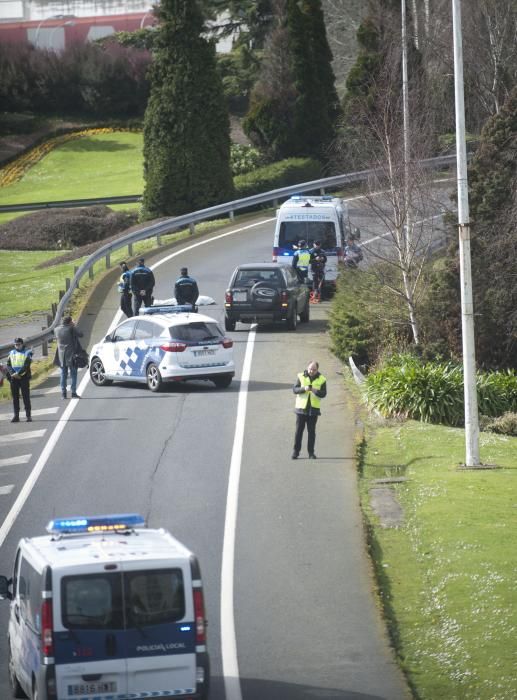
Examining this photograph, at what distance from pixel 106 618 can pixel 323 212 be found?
28107 mm

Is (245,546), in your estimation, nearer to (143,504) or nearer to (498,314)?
(143,504)

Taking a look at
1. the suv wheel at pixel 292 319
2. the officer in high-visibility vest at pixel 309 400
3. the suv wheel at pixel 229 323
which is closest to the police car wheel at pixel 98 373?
the suv wheel at pixel 229 323

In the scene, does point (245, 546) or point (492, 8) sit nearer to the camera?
point (245, 546)

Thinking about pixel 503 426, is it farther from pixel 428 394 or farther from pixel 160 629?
pixel 160 629

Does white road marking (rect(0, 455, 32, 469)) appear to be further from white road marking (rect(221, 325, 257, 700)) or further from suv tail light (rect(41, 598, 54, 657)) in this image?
suv tail light (rect(41, 598, 54, 657))

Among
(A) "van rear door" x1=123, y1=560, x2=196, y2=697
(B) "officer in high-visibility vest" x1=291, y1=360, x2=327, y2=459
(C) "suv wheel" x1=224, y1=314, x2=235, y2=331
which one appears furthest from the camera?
(C) "suv wheel" x1=224, y1=314, x2=235, y2=331

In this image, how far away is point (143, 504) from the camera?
19828 millimetres

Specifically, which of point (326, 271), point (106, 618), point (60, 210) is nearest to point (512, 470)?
point (106, 618)

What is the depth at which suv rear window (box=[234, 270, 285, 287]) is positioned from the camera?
1325 inches

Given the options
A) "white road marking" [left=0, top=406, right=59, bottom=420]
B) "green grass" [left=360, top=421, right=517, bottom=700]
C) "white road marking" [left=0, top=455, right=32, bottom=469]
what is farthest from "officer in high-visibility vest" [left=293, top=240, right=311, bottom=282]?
"white road marking" [left=0, top=455, right=32, bottom=469]

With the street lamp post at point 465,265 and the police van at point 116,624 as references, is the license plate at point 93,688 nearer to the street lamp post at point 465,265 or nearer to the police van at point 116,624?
the police van at point 116,624

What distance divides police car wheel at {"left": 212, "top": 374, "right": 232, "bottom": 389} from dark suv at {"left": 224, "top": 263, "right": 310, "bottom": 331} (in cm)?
510

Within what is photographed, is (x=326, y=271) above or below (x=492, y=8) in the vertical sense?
below

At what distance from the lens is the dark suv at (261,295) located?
33562mm
